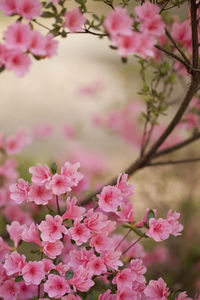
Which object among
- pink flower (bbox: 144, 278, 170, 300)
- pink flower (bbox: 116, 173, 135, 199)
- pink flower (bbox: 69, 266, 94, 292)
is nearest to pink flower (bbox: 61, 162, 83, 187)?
pink flower (bbox: 116, 173, 135, 199)

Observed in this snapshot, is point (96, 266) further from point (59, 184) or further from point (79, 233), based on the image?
point (59, 184)

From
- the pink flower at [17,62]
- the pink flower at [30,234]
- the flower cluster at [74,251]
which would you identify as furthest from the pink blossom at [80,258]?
the pink flower at [17,62]

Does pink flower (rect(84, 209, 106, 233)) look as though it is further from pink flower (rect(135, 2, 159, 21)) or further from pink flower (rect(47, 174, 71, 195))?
pink flower (rect(135, 2, 159, 21))

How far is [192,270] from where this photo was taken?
2275 mm

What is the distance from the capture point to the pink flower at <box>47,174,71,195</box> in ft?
3.29

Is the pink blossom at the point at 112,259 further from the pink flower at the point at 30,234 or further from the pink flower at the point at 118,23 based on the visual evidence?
the pink flower at the point at 118,23

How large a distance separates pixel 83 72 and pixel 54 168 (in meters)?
5.19

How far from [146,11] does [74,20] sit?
19 cm

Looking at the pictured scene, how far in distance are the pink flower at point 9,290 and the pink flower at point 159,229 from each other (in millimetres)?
353

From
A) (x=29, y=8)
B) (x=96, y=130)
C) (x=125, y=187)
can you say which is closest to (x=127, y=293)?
(x=125, y=187)

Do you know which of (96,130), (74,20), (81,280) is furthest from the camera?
(96,130)

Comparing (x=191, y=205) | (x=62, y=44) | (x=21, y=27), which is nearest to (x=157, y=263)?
(x=191, y=205)

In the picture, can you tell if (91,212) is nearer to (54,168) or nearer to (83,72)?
(54,168)

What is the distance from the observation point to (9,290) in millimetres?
1060
